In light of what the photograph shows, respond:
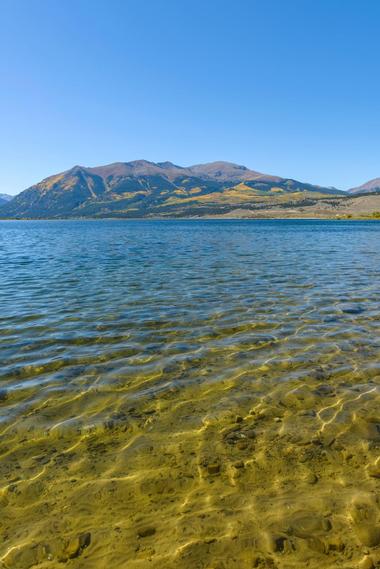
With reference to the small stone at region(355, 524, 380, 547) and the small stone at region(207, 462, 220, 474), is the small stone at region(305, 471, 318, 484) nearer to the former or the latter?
the small stone at region(355, 524, 380, 547)

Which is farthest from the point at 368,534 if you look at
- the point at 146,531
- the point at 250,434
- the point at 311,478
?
the point at 146,531

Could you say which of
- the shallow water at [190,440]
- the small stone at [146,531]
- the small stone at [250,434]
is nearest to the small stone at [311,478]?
the shallow water at [190,440]

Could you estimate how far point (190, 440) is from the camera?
819 centimetres

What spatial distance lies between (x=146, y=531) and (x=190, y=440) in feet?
8.60

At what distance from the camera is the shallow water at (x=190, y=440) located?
5.48 meters

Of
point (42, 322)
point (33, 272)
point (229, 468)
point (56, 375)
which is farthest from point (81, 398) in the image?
point (33, 272)

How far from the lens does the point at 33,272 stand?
35000 millimetres

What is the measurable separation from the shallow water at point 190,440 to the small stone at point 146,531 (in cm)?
2

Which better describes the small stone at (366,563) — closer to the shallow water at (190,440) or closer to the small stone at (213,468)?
the shallow water at (190,440)

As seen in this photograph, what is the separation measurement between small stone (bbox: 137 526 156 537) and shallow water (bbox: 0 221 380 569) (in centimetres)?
2

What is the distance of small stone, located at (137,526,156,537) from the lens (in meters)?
5.62

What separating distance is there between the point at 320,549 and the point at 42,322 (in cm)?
1520

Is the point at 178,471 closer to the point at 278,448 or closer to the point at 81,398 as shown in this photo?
the point at 278,448

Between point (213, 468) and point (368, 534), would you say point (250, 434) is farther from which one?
point (368, 534)
